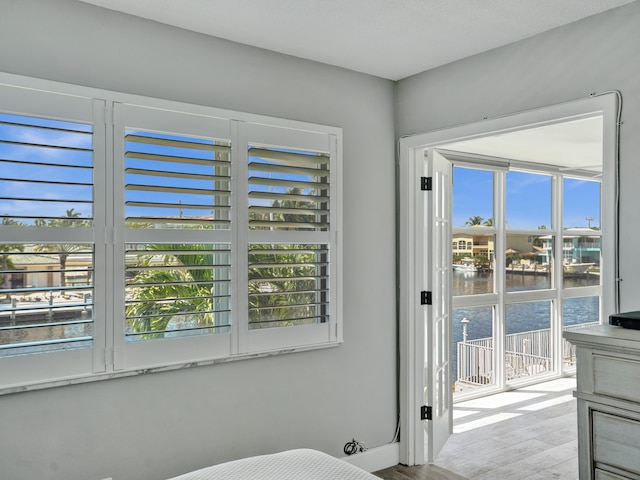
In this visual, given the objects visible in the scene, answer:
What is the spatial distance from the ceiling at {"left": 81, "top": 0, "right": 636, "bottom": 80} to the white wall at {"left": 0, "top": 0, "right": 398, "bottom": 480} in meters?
0.15

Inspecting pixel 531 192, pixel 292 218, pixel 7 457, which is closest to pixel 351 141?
pixel 292 218

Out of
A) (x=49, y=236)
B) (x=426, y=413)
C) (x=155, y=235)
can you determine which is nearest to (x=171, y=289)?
(x=155, y=235)

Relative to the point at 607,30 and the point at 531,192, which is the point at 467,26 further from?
the point at 531,192

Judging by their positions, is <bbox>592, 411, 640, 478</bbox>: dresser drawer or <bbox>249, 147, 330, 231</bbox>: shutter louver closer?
<bbox>592, 411, 640, 478</bbox>: dresser drawer

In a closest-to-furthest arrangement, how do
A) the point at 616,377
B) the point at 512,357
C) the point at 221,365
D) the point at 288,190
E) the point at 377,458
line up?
the point at 616,377, the point at 221,365, the point at 288,190, the point at 377,458, the point at 512,357

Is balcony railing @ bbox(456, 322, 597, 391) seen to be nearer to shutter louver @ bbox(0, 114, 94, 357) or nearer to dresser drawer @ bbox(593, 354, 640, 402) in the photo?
dresser drawer @ bbox(593, 354, 640, 402)

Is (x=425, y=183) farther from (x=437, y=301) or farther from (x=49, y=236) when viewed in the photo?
(x=49, y=236)

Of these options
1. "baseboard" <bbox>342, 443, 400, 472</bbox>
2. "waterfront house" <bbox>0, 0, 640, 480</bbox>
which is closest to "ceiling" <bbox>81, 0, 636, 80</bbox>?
"waterfront house" <bbox>0, 0, 640, 480</bbox>

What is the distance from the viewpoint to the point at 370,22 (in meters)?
2.56

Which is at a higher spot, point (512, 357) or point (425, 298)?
point (425, 298)

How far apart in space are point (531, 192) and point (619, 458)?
4.36m

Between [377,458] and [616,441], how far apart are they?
171 cm

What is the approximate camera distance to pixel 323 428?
3145 millimetres

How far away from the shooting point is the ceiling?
2371 mm
